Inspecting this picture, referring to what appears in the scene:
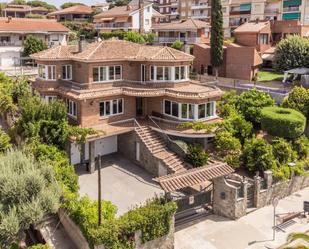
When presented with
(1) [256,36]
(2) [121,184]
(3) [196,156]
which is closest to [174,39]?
(1) [256,36]

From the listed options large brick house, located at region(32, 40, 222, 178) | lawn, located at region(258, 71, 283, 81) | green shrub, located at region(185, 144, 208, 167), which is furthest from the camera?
lawn, located at region(258, 71, 283, 81)

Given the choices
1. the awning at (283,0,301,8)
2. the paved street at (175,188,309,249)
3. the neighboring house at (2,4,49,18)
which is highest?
the neighboring house at (2,4,49,18)

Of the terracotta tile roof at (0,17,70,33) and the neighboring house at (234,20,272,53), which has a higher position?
the terracotta tile roof at (0,17,70,33)

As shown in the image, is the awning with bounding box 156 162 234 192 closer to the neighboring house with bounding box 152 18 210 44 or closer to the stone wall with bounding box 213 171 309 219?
the stone wall with bounding box 213 171 309 219

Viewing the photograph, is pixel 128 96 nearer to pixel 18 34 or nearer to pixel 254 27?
pixel 254 27

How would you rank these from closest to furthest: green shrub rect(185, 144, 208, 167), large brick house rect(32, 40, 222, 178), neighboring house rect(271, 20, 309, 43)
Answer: green shrub rect(185, 144, 208, 167)
large brick house rect(32, 40, 222, 178)
neighboring house rect(271, 20, 309, 43)

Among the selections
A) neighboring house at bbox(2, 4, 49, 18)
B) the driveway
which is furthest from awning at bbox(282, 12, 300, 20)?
neighboring house at bbox(2, 4, 49, 18)

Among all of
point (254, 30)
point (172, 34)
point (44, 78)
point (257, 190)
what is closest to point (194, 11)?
point (172, 34)
